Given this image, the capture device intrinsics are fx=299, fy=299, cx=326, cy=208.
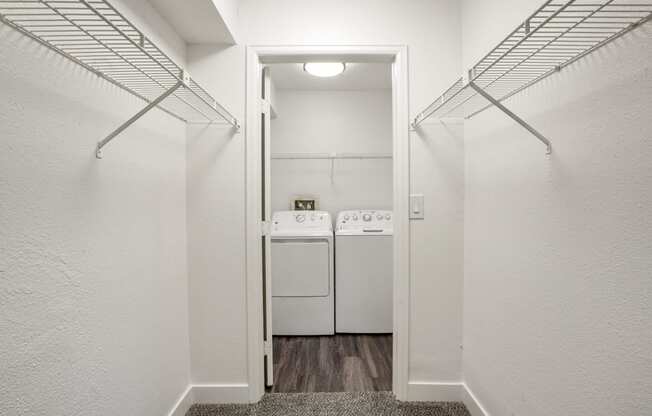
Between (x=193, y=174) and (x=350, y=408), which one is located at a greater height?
(x=193, y=174)

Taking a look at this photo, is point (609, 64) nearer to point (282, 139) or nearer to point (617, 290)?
point (617, 290)

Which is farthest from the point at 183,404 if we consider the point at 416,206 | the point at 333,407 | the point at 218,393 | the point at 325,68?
the point at 325,68

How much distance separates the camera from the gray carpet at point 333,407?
1608 mm

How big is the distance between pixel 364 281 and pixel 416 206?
116 centimetres

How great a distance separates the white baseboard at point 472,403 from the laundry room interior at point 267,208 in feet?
0.04

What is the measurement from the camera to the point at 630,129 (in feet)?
2.47

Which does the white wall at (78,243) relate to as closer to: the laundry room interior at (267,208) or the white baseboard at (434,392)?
the laundry room interior at (267,208)

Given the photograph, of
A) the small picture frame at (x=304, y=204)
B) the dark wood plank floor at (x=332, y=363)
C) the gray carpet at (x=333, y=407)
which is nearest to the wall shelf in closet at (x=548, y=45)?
the gray carpet at (x=333, y=407)

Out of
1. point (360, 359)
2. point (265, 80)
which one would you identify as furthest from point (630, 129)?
point (360, 359)

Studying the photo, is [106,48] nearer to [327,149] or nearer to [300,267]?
[300,267]

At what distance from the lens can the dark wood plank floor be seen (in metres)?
1.91

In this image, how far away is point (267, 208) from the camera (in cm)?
174

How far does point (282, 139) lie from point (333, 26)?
5.39ft

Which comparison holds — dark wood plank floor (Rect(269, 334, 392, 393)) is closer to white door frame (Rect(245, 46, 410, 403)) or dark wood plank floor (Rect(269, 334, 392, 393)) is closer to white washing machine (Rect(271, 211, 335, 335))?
white washing machine (Rect(271, 211, 335, 335))
